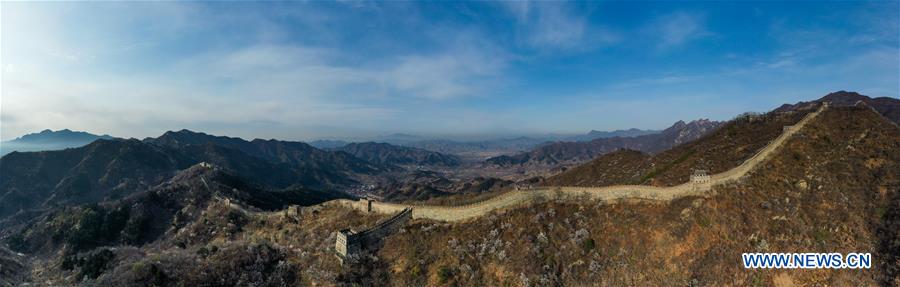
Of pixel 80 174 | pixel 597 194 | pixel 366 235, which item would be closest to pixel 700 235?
pixel 597 194

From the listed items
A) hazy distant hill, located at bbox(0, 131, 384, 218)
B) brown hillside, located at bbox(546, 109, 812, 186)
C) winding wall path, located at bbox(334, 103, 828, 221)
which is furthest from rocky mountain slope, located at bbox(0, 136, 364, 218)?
brown hillside, located at bbox(546, 109, 812, 186)

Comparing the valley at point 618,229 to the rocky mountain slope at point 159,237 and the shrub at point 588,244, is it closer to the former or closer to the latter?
the shrub at point 588,244

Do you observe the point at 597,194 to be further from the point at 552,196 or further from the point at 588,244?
the point at 588,244

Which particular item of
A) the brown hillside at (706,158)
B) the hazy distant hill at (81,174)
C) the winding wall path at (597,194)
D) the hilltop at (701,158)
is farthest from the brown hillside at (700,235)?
the hazy distant hill at (81,174)

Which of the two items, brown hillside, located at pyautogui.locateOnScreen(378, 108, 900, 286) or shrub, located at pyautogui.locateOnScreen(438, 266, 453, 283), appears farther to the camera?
shrub, located at pyautogui.locateOnScreen(438, 266, 453, 283)

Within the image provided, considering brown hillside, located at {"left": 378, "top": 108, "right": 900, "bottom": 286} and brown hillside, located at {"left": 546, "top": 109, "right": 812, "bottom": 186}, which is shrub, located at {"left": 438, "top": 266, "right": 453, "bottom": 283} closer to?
brown hillside, located at {"left": 378, "top": 108, "right": 900, "bottom": 286}

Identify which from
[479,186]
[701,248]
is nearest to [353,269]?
[701,248]
